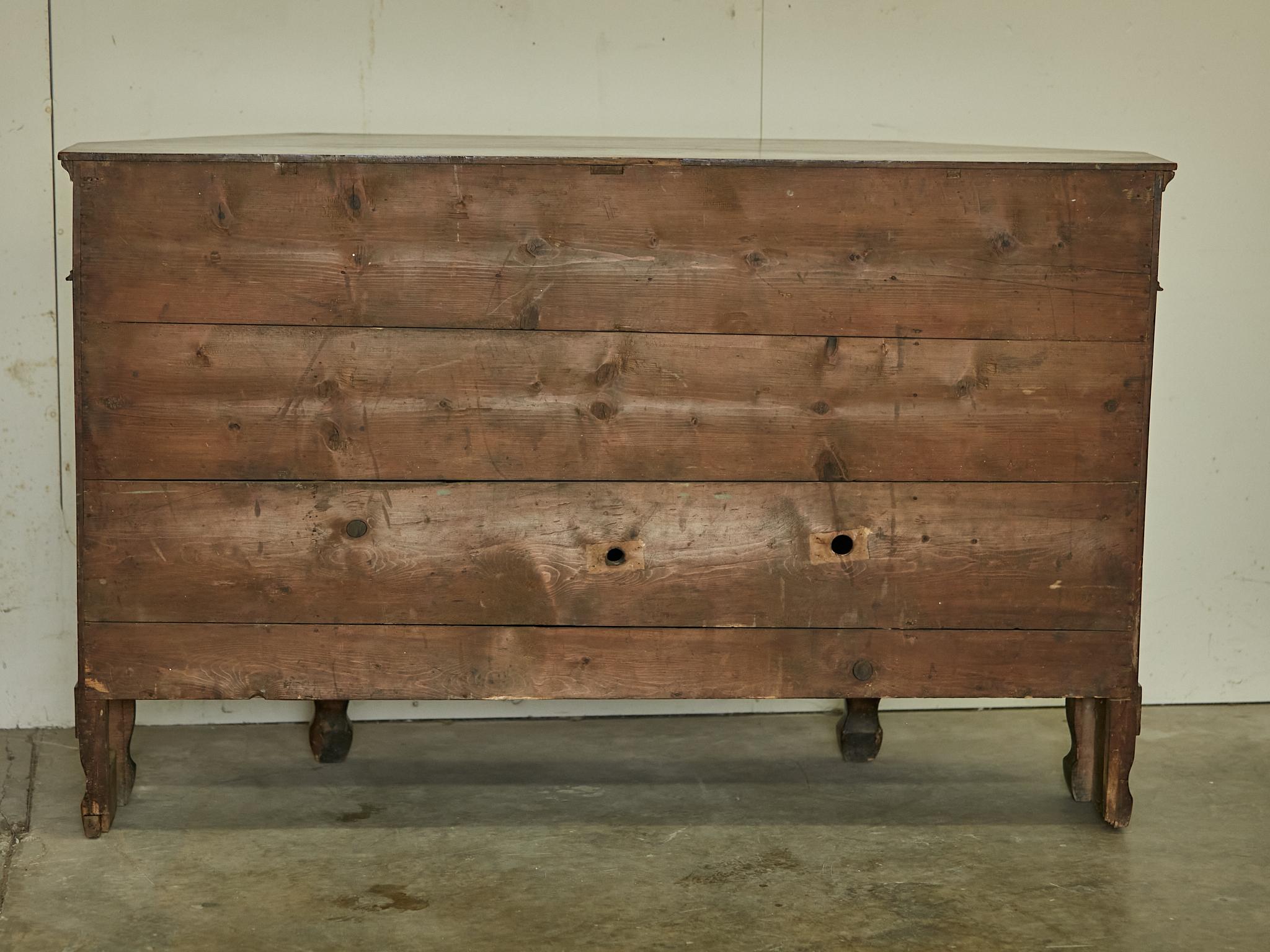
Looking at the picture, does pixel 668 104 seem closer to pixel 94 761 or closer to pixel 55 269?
pixel 55 269

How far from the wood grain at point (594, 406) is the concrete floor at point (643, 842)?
610 millimetres

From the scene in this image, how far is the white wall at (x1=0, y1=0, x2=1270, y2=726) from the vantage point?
2.71 metres

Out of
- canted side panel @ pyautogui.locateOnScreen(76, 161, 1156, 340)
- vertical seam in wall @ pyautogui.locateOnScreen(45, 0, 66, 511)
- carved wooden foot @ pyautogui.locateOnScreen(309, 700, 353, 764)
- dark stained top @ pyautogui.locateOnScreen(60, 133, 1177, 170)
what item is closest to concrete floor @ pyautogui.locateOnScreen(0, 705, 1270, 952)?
carved wooden foot @ pyautogui.locateOnScreen(309, 700, 353, 764)

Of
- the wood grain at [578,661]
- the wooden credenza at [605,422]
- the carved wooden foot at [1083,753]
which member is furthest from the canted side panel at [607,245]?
the carved wooden foot at [1083,753]

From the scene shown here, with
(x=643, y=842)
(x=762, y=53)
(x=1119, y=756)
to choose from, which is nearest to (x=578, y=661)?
(x=643, y=842)

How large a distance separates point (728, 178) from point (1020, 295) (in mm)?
492

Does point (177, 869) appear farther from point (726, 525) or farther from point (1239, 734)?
point (1239, 734)

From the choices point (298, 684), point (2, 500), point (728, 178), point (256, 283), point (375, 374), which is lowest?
point (298, 684)

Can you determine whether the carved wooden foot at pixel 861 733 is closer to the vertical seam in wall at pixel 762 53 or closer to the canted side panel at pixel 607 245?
the canted side panel at pixel 607 245

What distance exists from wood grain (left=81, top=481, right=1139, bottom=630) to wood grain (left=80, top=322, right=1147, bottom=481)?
1.4 inches

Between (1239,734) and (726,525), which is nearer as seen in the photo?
(726,525)

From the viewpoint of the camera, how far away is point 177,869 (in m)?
2.13

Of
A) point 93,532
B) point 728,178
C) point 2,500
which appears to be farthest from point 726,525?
point 2,500

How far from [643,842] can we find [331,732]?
0.72 m
